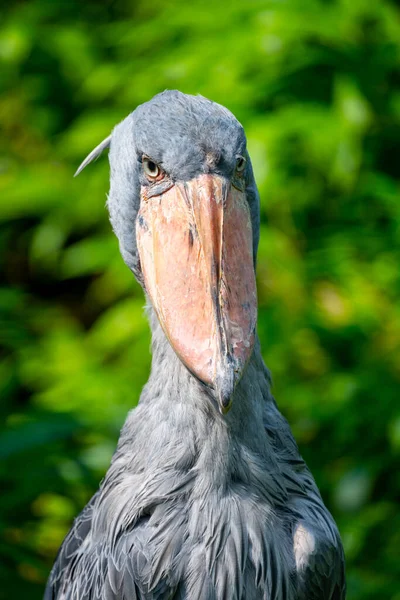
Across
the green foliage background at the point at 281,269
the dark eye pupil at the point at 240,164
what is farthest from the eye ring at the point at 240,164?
the green foliage background at the point at 281,269

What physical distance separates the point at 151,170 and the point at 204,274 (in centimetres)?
26

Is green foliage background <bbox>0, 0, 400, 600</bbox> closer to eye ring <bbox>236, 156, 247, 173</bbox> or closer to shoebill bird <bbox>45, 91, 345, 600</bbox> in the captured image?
shoebill bird <bbox>45, 91, 345, 600</bbox>

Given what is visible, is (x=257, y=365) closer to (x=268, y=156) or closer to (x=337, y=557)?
(x=337, y=557)

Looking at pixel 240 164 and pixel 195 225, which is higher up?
pixel 240 164

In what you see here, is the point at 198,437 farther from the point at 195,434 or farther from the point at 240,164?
the point at 240,164

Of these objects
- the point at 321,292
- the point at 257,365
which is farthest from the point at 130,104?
the point at 257,365

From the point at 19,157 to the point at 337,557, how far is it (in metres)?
3.51

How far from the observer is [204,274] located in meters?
1.60

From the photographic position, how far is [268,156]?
3484 millimetres

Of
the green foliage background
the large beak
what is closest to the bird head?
the large beak

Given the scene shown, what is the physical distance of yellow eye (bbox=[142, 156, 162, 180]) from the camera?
1.72m

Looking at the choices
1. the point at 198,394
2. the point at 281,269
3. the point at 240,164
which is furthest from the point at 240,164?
the point at 281,269

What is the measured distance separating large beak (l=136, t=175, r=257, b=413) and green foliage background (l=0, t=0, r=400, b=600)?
4.91 ft

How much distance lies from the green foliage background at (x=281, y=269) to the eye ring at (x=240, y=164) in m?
1.58
